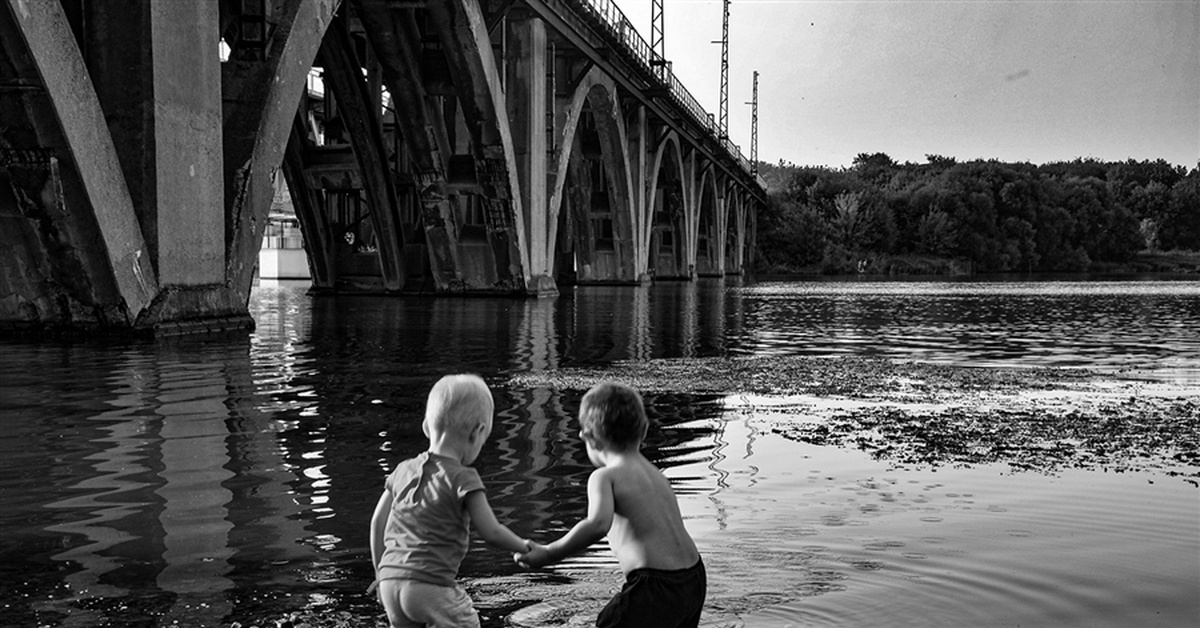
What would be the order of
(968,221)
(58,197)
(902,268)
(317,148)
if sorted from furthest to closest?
(968,221), (902,268), (317,148), (58,197)

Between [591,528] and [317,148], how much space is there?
2920cm

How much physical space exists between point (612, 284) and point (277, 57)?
30.0 metres

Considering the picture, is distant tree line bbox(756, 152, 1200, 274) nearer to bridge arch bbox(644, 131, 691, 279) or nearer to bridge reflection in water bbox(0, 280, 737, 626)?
bridge arch bbox(644, 131, 691, 279)

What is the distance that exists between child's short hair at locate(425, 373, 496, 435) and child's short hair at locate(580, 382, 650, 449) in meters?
0.30

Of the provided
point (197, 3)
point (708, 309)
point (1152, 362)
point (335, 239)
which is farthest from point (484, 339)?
point (335, 239)

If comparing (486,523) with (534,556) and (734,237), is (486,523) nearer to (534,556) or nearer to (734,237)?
(534,556)

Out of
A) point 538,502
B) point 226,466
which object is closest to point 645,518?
point 538,502

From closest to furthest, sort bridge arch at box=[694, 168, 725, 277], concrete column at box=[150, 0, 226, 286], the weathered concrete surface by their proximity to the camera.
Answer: the weathered concrete surface, concrete column at box=[150, 0, 226, 286], bridge arch at box=[694, 168, 725, 277]

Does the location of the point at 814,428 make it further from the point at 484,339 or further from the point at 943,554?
the point at 484,339

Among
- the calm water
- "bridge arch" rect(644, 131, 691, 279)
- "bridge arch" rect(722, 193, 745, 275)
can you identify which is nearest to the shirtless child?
the calm water

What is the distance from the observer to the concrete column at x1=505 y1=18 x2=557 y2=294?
29922 mm

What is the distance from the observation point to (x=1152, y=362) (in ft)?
44.7

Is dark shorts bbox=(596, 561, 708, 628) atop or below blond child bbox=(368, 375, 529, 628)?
below

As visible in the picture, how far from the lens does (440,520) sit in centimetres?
342
